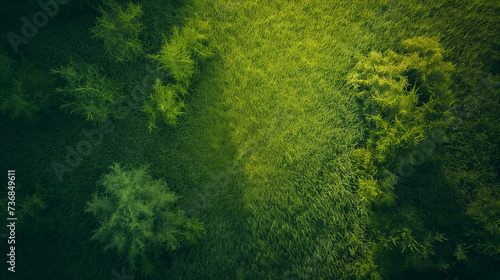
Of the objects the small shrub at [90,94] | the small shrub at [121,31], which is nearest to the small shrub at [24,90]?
the small shrub at [90,94]

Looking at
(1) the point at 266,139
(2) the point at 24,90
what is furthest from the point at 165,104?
(2) the point at 24,90

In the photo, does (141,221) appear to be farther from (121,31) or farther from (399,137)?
(399,137)

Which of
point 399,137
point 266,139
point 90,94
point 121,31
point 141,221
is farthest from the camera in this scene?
point 266,139

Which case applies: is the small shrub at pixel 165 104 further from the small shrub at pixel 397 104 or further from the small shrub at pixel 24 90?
the small shrub at pixel 397 104

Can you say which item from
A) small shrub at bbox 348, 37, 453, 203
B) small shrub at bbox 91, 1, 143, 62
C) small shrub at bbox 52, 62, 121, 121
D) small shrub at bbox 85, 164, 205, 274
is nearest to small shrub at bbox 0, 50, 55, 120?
small shrub at bbox 52, 62, 121, 121

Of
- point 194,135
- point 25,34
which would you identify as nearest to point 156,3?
point 25,34

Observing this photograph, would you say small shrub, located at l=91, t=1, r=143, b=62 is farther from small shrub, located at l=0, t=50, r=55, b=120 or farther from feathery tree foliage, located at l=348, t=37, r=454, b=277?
feathery tree foliage, located at l=348, t=37, r=454, b=277
